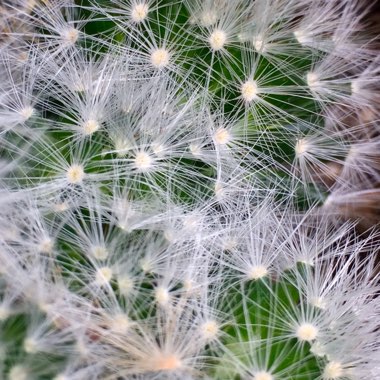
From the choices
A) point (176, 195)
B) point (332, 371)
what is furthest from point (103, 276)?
point (332, 371)

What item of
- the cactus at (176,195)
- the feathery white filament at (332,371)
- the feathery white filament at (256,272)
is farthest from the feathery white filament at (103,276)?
the feathery white filament at (332,371)

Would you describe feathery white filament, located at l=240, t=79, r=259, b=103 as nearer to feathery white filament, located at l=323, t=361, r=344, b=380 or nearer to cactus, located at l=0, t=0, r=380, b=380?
cactus, located at l=0, t=0, r=380, b=380

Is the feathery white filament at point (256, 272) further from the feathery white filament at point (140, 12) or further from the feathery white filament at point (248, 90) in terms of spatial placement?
the feathery white filament at point (140, 12)

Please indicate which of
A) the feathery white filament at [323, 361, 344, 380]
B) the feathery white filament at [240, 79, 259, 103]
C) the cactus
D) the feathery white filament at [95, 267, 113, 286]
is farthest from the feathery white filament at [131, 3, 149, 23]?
the feathery white filament at [323, 361, 344, 380]

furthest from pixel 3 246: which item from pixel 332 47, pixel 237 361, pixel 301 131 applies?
pixel 332 47

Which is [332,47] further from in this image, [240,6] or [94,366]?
[94,366]

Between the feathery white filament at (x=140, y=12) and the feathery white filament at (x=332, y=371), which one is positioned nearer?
the feathery white filament at (x=332, y=371)

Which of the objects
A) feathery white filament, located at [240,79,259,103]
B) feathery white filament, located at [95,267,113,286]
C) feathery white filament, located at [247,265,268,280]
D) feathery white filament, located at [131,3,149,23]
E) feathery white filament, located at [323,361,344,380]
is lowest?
feathery white filament, located at [323,361,344,380]

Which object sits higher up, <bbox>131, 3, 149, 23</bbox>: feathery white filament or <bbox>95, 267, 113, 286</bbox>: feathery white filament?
<bbox>131, 3, 149, 23</bbox>: feathery white filament

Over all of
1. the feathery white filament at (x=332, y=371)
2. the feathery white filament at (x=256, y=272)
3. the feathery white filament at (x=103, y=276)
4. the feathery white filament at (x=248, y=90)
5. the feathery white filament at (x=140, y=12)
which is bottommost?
the feathery white filament at (x=332, y=371)
